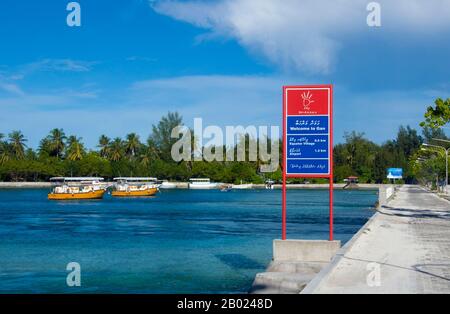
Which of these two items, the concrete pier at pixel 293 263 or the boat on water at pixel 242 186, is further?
the boat on water at pixel 242 186

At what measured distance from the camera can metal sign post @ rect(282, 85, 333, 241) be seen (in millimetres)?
18312

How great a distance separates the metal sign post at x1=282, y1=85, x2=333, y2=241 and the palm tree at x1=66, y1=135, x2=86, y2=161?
5784 inches

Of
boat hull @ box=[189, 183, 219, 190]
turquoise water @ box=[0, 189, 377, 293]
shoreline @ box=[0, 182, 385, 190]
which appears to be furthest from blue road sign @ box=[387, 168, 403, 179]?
turquoise water @ box=[0, 189, 377, 293]

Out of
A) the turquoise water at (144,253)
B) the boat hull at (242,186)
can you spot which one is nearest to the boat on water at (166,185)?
the boat hull at (242,186)

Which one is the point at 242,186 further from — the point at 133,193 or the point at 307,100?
the point at 307,100

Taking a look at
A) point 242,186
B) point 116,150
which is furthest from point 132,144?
point 242,186

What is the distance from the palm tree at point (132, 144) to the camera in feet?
541

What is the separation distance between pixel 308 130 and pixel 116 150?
149m

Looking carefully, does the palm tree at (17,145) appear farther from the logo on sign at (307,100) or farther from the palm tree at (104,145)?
the logo on sign at (307,100)

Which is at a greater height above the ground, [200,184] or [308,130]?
[308,130]

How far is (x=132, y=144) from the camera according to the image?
165 meters

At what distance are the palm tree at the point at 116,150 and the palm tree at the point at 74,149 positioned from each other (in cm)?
722

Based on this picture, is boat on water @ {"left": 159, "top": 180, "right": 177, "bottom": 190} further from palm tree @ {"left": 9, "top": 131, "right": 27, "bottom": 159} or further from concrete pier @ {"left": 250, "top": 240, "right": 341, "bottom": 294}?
concrete pier @ {"left": 250, "top": 240, "right": 341, "bottom": 294}

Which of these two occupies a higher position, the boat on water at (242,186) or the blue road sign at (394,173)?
the blue road sign at (394,173)
